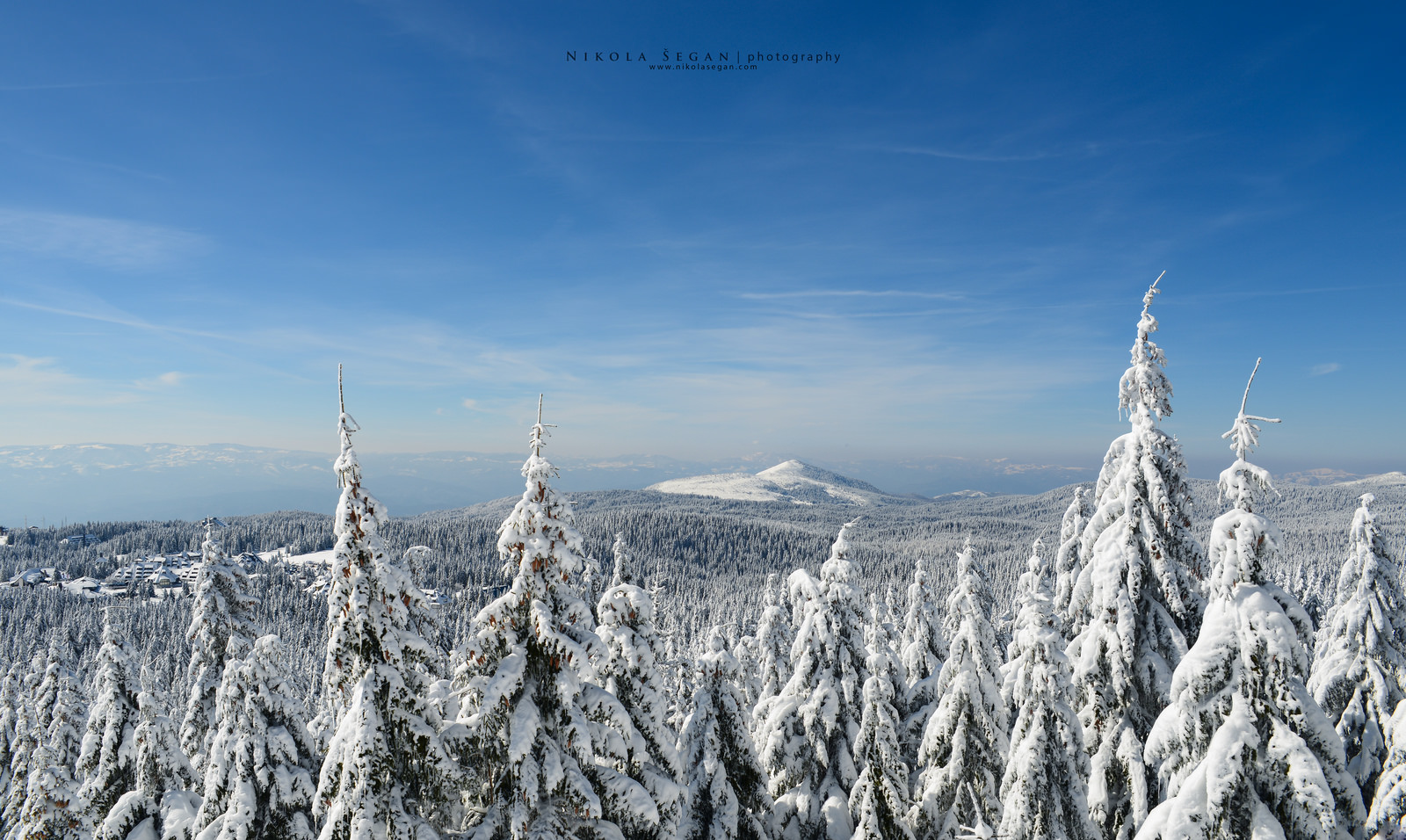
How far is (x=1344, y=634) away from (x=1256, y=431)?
11876 mm

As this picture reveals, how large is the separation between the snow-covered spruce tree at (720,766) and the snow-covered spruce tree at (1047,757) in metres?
5.30

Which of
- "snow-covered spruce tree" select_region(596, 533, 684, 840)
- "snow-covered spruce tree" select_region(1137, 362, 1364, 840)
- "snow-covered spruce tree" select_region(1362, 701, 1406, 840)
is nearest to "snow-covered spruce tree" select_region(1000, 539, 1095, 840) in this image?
"snow-covered spruce tree" select_region(1362, 701, 1406, 840)

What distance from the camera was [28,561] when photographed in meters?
200

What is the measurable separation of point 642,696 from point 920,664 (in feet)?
51.8

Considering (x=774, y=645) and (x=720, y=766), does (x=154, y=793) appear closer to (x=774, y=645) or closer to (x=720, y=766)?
(x=720, y=766)

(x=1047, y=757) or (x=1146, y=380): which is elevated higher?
(x=1146, y=380)

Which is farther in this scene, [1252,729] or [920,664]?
[920,664]

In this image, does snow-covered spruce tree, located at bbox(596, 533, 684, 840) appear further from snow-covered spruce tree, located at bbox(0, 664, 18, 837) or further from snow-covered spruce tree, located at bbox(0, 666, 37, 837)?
snow-covered spruce tree, located at bbox(0, 664, 18, 837)

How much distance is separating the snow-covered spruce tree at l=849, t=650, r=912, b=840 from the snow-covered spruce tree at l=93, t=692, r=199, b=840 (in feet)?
51.7

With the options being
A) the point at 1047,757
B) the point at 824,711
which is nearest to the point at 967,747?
the point at 1047,757

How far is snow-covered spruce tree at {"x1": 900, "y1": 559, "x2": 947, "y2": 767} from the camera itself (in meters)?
20.7

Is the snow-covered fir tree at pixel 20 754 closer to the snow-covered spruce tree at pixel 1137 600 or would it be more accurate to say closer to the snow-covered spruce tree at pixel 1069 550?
the snow-covered spruce tree at pixel 1137 600

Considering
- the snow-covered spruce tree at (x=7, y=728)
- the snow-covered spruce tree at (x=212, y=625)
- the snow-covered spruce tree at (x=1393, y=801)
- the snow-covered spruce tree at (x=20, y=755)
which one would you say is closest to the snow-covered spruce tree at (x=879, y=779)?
the snow-covered spruce tree at (x=1393, y=801)

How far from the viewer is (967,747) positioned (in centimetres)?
1554
